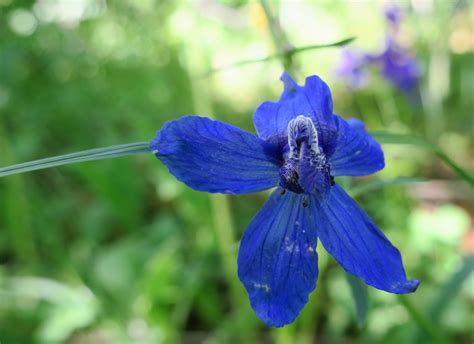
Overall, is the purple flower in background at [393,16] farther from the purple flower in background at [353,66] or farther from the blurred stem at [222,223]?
the blurred stem at [222,223]

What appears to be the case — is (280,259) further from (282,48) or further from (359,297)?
(282,48)

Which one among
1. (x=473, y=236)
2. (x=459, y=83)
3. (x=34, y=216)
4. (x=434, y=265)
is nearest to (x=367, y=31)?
(x=459, y=83)

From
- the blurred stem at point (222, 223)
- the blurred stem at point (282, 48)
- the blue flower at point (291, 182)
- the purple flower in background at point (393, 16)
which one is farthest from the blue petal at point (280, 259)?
the purple flower in background at point (393, 16)

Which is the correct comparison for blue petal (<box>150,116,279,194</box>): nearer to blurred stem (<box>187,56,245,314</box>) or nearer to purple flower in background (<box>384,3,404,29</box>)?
blurred stem (<box>187,56,245,314</box>)

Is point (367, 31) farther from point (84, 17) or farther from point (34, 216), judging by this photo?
point (34, 216)

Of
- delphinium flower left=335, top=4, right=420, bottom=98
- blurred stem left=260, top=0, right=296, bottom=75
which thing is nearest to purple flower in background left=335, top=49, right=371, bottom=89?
delphinium flower left=335, top=4, right=420, bottom=98

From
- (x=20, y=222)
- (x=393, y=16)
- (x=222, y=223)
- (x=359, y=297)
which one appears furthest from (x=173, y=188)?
(x=359, y=297)
